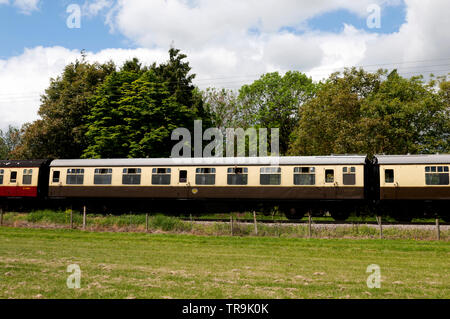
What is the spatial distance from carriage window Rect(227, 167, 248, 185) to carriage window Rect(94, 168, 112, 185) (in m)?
8.26

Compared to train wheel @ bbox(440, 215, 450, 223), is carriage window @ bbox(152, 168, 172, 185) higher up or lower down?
higher up

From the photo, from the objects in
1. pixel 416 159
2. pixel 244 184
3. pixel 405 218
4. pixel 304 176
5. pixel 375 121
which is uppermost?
pixel 375 121

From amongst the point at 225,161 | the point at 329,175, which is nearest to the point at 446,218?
the point at 329,175

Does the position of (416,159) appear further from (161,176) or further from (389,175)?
(161,176)

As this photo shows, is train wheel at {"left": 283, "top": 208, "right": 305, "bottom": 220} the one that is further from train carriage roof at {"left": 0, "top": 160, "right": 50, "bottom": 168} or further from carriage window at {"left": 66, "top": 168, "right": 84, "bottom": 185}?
train carriage roof at {"left": 0, "top": 160, "right": 50, "bottom": 168}

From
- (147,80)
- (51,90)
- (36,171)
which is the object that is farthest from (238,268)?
(51,90)

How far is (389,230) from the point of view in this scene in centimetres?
1786

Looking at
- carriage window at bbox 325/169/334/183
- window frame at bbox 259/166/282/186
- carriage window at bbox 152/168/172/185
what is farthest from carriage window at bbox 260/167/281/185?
carriage window at bbox 152/168/172/185

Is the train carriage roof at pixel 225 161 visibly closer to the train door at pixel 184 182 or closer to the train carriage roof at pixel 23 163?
the train door at pixel 184 182

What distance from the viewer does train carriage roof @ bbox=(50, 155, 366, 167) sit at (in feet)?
74.6

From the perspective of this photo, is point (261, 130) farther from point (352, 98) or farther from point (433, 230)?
point (433, 230)

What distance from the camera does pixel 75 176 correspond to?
27562 mm

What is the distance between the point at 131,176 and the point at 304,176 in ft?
36.4

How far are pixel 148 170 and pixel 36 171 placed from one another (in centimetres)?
875
